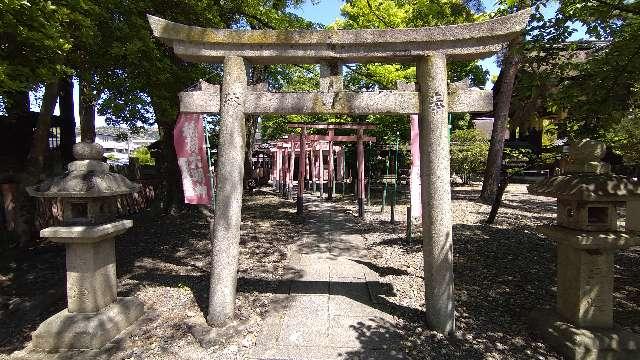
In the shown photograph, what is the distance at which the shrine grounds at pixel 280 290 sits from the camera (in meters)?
4.35

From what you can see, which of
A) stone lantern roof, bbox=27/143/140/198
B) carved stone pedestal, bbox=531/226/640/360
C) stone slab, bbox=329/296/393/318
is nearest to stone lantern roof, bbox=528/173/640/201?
carved stone pedestal, bbox=531/226/640/360

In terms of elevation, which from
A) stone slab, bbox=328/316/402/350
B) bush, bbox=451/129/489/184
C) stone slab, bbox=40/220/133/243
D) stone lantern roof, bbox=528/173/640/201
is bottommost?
stone slab, bbox=328/316/402/350

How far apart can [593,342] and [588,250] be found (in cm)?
91

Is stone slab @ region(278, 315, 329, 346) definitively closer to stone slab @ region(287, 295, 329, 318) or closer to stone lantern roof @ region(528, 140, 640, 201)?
stone slab @ region(287, 295, 329, 318)

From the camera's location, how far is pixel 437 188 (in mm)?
4512

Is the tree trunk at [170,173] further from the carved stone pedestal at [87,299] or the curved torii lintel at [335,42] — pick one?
the curved torii lintel at [335,42]

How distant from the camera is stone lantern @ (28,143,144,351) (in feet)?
14.5

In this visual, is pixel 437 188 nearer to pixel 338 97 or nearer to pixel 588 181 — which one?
pixel 588 181

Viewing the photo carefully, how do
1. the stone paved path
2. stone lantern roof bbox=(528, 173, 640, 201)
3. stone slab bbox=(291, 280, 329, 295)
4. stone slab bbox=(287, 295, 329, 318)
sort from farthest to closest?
stone slab bbox=(291, 280, 329, 295) → stone slab bbox=(287, 295, 329, 318) → the stone paved path → stone lantern roof bbox=(528, 173, 640, 201)

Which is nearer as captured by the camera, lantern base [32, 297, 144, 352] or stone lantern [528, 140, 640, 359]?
stone lantern [528, 140, 640, 359]

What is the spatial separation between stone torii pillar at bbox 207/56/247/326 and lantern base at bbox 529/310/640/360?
374cm

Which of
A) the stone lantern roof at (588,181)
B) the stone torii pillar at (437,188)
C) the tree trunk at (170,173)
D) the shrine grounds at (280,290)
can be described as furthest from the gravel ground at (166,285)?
the stone lantern roof at (588,181)

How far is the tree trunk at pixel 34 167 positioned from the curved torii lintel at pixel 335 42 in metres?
5.14

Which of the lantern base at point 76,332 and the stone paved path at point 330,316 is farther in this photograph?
the lantern base at point 76,332
